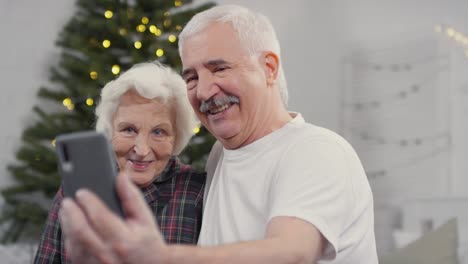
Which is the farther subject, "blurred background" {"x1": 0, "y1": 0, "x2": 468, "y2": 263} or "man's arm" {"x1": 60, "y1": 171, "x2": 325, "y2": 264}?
"blurred background" {"x1": 0, "y1": 0, "x2": 468, "y2": 263}

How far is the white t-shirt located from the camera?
90 centimetres

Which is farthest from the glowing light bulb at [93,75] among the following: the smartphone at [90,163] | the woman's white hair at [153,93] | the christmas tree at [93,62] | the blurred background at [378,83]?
the smartphone at [90,163]

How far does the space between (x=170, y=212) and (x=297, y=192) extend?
0.53 meters

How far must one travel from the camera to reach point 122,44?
10.6 feet

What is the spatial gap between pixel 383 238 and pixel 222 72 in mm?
3258

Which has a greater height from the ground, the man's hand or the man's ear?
the man's ear

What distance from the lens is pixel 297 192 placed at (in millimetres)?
897

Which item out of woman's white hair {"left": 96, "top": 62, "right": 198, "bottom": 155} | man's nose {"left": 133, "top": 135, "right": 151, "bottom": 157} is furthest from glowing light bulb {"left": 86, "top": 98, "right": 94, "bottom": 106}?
man's nose {"left": 133, "top": 135, "right": 151, "bottom": 157}

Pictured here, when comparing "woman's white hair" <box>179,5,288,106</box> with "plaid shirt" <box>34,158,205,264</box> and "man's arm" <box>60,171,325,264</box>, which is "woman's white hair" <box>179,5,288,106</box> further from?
"man's arm" <box>60,171,325,264</box>

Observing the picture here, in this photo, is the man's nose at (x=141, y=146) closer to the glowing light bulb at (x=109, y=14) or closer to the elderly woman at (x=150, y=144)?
the elderly woman at (x=150, y=144)

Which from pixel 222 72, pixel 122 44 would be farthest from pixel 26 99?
pixel 222 72

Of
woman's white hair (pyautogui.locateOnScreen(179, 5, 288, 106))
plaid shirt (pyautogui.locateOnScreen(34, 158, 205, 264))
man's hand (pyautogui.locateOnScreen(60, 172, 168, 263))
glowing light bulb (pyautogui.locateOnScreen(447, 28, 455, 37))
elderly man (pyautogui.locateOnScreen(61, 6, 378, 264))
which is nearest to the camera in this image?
man's hand (pyautogui.locateOnScreen(60, 172, 168, 263))

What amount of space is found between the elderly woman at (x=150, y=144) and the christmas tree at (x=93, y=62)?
5.30 ft

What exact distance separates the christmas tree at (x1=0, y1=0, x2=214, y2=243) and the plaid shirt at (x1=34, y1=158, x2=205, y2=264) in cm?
164
